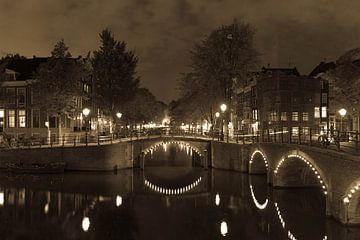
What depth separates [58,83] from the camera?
153 ft

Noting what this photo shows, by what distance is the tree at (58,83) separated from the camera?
1839 inches

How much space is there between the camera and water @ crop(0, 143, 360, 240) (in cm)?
2141

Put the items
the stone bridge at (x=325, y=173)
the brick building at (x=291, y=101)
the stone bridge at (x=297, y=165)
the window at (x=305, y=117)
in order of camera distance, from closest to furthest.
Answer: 1. the stone bridge at (x=325, y=173)
2. the stone bridge at (x=297, y=165)
3. the brick building at (x=291, y=101)
4. the window at (x=305, y=117)

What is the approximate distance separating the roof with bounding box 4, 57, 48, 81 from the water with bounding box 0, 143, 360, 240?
20.5 meters

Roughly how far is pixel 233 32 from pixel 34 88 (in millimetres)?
22771

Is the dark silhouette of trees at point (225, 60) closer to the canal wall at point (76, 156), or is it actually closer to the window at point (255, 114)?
the canal wall at point (76, 156)

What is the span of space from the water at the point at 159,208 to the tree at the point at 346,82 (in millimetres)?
10077

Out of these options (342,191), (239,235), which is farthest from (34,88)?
(342,191)

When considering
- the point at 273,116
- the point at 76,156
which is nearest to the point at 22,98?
the point at 76,156

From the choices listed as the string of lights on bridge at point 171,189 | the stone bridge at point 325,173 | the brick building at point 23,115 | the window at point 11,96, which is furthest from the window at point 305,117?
the window at point 11,96

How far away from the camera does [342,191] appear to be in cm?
2016

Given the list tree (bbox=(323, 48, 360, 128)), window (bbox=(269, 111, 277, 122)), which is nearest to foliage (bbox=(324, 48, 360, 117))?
tree (bbox=(323, 48, 360, 128))

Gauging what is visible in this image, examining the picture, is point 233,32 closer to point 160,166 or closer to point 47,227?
point 160,166

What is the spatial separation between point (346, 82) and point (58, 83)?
29.3 meters
